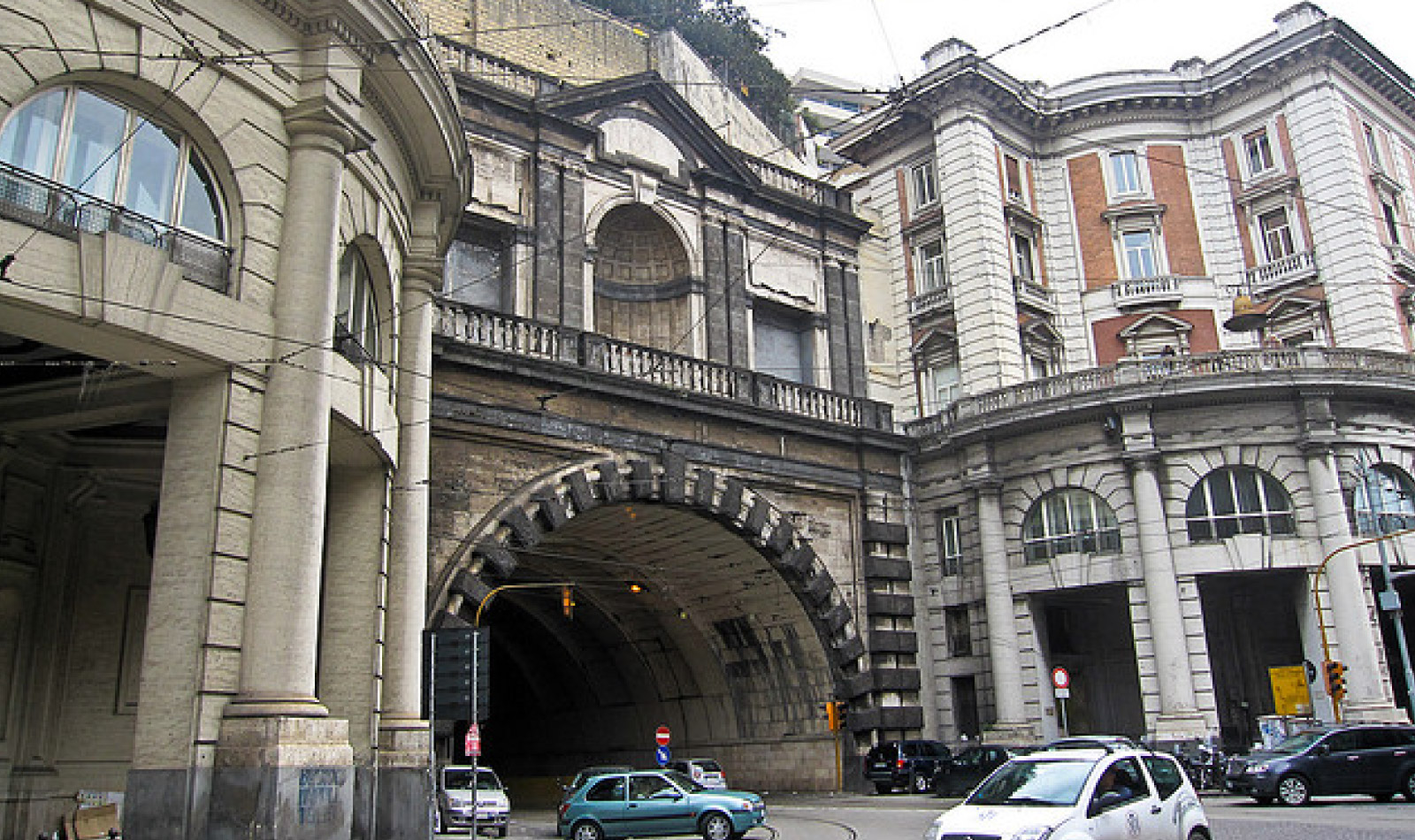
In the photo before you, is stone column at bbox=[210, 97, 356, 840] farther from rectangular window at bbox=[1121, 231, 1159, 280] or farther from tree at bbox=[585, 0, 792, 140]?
tree at bbox=[585, 0, 792, 140]

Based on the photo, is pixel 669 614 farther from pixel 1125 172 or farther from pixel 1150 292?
pixel 1125 172

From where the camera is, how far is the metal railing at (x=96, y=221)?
1149 centimetres

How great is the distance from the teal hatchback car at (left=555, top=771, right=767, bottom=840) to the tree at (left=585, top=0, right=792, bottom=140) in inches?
1325

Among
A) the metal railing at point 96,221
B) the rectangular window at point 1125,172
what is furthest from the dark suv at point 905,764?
the metal railing at point 96,221

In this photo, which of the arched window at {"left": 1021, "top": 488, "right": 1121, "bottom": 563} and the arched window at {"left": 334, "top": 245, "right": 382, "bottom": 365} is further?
the arched window at {"left": 1021, "top": 488, "right": 1121, "bottom": 563}

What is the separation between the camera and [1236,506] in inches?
1169

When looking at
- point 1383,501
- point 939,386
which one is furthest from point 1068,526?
point 1383,501

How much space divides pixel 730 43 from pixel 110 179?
140 ft

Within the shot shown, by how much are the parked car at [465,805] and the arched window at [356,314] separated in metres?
8.99

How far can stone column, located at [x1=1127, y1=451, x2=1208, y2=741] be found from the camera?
28078 millimetres

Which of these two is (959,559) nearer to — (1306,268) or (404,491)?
(1306,268)

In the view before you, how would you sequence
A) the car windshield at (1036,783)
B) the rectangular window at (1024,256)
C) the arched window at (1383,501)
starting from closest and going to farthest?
the car windshield at (1036,783) < the arched window at (1383,501) < the rectangular window at (1024,256)

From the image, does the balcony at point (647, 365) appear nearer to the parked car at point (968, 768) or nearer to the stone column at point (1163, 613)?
the stone column at point (1163, 613)

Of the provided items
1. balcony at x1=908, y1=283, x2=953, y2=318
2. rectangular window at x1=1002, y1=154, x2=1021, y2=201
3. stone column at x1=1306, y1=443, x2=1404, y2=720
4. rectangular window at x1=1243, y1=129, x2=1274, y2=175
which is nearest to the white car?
stone column at x1=1306, y1=443, x2=1404, y2=720
